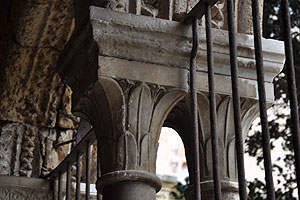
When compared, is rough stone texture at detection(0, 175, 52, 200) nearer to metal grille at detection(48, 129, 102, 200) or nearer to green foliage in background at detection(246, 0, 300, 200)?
metal grille at detection(48, 129, 102, 200)

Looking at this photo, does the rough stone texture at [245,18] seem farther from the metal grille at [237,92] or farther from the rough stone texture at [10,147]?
the rough stone texture at [10,147]

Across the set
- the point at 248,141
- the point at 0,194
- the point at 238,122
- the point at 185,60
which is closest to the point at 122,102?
the point at 185,60

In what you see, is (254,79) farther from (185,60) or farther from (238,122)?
(238,122)

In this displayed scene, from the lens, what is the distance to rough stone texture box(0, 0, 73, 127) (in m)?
4.68

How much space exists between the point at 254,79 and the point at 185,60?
1.07 ft

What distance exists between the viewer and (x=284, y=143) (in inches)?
232

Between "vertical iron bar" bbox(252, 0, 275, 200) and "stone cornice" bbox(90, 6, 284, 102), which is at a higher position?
"stone cornice" bbox(90, 6, 284, 102)

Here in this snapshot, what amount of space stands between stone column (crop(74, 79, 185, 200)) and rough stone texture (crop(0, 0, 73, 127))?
1.97 m

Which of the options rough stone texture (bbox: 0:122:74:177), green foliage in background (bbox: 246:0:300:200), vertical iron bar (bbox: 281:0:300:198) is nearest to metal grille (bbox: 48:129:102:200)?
rough stone texture (bbox: 0:122:74:177)

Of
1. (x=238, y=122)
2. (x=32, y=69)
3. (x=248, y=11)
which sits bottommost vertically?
(x=238, y=122)

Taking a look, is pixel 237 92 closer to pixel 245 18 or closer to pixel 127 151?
pixel 127 151

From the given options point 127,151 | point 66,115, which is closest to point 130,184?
point 127,151

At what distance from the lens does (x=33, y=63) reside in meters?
A: 4.76

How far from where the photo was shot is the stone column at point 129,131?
262 centimetres
